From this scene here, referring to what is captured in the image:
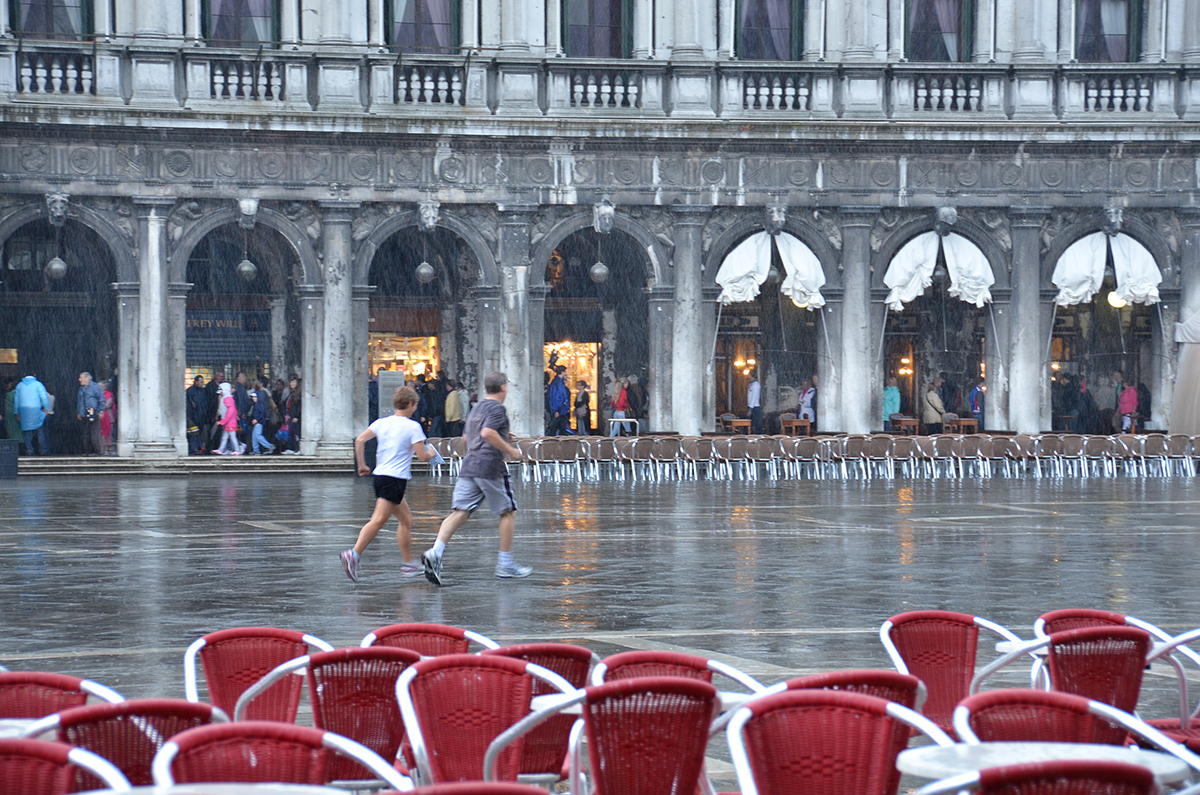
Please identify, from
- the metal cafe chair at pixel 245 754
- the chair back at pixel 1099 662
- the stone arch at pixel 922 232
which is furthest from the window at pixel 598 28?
the metal cafe chair at pixel 245 754

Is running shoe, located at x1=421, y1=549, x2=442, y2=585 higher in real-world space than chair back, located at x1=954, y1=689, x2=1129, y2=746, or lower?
lower

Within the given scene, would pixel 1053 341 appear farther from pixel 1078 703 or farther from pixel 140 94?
pixel 1078 703

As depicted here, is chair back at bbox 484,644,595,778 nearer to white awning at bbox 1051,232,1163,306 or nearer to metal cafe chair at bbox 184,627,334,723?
metal cafe chair at bbox 184,627,334,723

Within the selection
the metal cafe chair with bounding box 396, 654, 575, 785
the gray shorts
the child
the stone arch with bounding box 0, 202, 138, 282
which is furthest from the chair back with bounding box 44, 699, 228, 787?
the stone arch with bounding box 0, 202, 138, 282

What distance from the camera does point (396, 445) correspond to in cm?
Answer: 1329

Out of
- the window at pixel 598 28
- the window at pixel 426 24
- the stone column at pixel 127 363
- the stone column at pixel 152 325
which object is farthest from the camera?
the window at pixel 598 28

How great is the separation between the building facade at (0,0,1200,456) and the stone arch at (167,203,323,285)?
8cm

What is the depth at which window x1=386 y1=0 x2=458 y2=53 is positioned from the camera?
29922mm

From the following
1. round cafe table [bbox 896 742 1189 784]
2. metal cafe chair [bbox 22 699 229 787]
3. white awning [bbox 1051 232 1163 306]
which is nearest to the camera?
round cafe table [bbox 896 742 1189 784]

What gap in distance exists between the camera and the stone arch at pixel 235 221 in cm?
2873

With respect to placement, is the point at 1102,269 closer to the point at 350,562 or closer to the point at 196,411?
the point at 196,411

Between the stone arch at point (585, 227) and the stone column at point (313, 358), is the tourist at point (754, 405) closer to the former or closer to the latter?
the stone arch at point (585, 227)

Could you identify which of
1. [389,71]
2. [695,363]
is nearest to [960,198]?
[695,363]

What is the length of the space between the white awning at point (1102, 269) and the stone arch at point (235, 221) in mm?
14555
